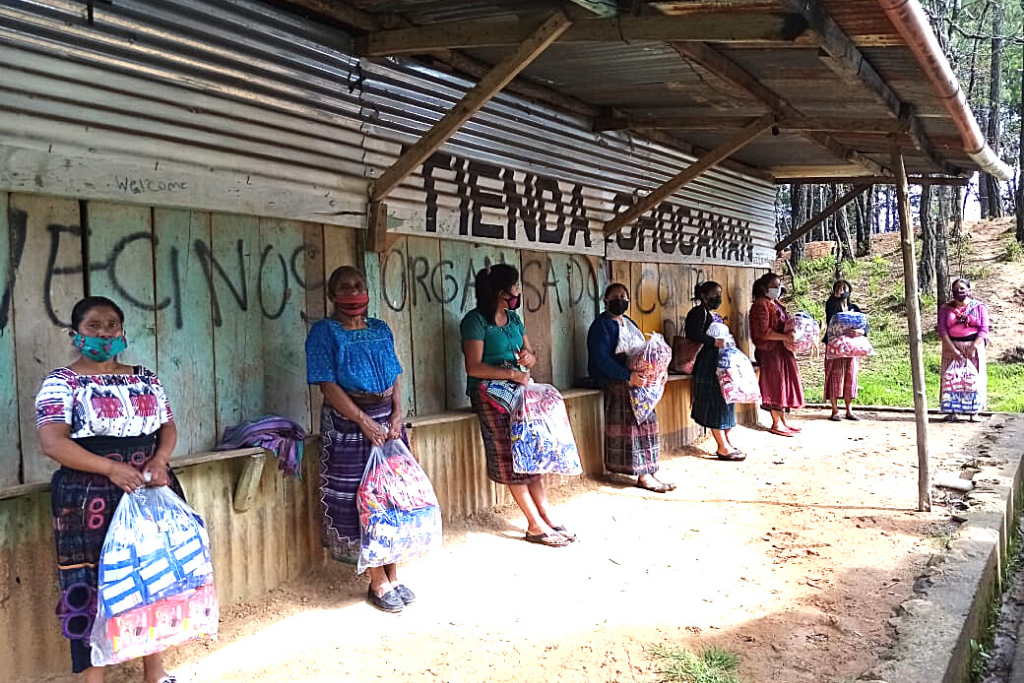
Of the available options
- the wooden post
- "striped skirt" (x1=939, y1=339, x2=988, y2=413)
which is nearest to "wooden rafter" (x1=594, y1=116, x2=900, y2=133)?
the wooden post

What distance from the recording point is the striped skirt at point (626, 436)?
21.1 feet

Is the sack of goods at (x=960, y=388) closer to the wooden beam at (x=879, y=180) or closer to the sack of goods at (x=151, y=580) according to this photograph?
the wooden beam at (x=879, y=180)

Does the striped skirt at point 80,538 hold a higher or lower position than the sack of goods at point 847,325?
lower

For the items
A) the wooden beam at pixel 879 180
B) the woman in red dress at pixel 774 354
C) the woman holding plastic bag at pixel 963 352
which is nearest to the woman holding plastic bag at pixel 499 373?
the woman in red dress at pixel 774 354

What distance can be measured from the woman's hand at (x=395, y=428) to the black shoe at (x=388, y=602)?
765mm

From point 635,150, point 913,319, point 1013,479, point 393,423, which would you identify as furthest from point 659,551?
point 635,150

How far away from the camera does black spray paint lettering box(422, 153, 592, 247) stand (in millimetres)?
5354

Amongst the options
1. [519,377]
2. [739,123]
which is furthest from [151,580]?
[739,123]

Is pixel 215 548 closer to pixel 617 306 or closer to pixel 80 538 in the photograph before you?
pixel 80 538

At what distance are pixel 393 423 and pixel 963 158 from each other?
6.66m

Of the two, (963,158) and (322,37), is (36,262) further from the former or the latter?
(963,158)

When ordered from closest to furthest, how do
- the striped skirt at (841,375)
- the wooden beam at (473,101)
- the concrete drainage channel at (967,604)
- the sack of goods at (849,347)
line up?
the concrete drainage channel at (967,604)
the wooden beam at (473,101)
the sack of goods at (849,347)
the striped skirt at (841,375)

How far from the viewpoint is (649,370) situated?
622 centimetres

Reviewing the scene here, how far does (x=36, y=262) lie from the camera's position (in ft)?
10.5
